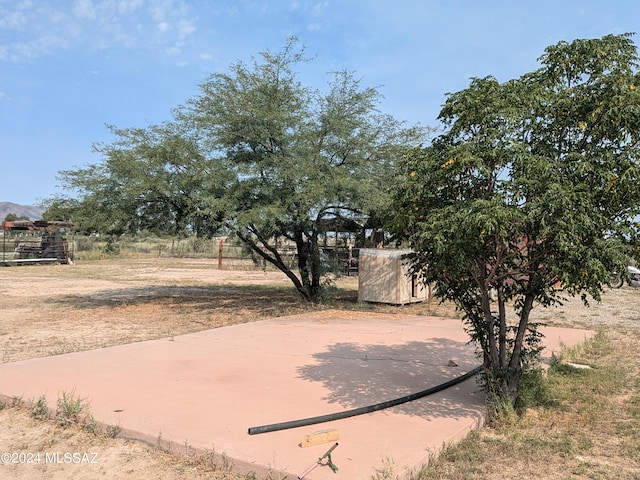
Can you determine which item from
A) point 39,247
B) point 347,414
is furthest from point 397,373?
point 39,247

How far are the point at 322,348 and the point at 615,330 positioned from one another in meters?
6.31

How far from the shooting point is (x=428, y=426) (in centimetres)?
439

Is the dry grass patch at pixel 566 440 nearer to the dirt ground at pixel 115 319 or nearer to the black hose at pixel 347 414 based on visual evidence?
the black hose at pixel 347 414

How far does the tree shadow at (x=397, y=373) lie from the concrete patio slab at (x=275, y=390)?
0.01m

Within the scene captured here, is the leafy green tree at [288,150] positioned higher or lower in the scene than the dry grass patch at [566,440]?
higher

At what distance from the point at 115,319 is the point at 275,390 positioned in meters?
7.04

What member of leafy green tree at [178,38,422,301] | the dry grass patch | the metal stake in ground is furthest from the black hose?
leafy green tree at [178,38,422,301]

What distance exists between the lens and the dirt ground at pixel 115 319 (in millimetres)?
3709

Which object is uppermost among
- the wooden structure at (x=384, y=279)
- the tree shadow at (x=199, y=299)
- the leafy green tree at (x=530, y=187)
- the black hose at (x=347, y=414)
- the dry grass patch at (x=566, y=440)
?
the leafy green tree at (x=530, y=187)

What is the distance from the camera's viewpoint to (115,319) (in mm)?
11242

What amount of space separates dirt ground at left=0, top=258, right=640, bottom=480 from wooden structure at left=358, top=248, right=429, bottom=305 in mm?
396

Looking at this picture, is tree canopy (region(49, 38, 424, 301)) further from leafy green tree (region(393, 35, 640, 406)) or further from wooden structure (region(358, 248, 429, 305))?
leafy green tree (region(393, 35, 640, 406))

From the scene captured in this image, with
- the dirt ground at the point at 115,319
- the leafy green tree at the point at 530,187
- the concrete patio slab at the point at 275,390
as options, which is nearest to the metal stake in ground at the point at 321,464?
the concrete patio slab at the point at 275,390

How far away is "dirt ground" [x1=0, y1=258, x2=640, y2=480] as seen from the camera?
3.71m
